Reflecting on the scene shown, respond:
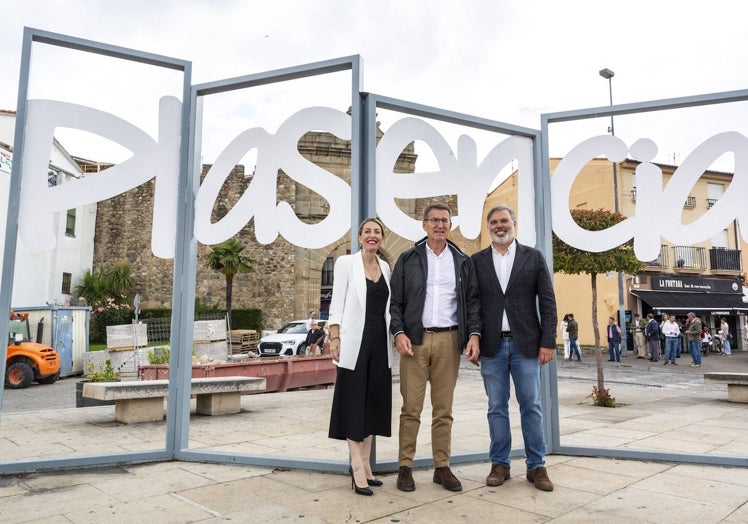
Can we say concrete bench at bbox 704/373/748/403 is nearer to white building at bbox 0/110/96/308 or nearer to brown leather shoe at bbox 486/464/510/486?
brown leather shoe at bbox 486/464/510/486

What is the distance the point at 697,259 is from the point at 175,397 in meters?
23.3

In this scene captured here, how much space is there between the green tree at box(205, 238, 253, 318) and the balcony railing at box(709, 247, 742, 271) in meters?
19.1

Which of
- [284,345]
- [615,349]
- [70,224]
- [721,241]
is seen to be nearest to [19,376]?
[284,345]

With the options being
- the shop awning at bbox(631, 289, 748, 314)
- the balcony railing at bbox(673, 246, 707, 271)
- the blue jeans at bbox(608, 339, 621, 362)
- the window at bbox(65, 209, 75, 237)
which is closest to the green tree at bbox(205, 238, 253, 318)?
the window at bbox(65, 209, 75, 237)

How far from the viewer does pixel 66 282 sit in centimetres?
2133

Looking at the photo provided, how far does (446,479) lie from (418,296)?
3.58 ft

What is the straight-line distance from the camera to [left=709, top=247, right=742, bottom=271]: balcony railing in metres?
22.0

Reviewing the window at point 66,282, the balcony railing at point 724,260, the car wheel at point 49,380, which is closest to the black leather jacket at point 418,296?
the car wheel at point 49,380

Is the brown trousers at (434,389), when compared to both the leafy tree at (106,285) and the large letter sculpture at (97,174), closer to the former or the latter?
the large letter sculpture at (97,174)

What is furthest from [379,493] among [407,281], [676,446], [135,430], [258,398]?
[258,398]

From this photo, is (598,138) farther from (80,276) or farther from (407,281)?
(80,276)

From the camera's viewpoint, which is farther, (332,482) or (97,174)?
(97,174)

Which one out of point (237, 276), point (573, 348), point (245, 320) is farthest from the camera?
point (237, 276)

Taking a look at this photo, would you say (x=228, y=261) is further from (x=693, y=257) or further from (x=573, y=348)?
(x=693, y=257)
